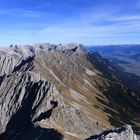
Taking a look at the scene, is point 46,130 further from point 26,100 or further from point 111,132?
point 26,100

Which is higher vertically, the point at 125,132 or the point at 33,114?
the point at 125,132

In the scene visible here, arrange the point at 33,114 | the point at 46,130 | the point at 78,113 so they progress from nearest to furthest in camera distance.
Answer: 1. the point at 46,130
2. the point at 78,113
3. the point at 33,114

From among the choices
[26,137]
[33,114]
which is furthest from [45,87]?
[26,137]

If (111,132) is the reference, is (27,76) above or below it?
below

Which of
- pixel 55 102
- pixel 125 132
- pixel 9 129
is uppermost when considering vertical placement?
pixel 125 132

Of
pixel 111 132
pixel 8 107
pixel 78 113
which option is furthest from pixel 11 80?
pixel 111 132

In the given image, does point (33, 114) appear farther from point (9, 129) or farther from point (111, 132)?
point (111, 132)

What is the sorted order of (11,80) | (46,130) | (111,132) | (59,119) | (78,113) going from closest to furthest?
(111,132) → (46,130) → (59,119) → (78,113) → (11,80)

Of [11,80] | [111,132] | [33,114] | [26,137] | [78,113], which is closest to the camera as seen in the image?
[111,132]

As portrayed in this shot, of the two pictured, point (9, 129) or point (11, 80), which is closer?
point (9, 129)
